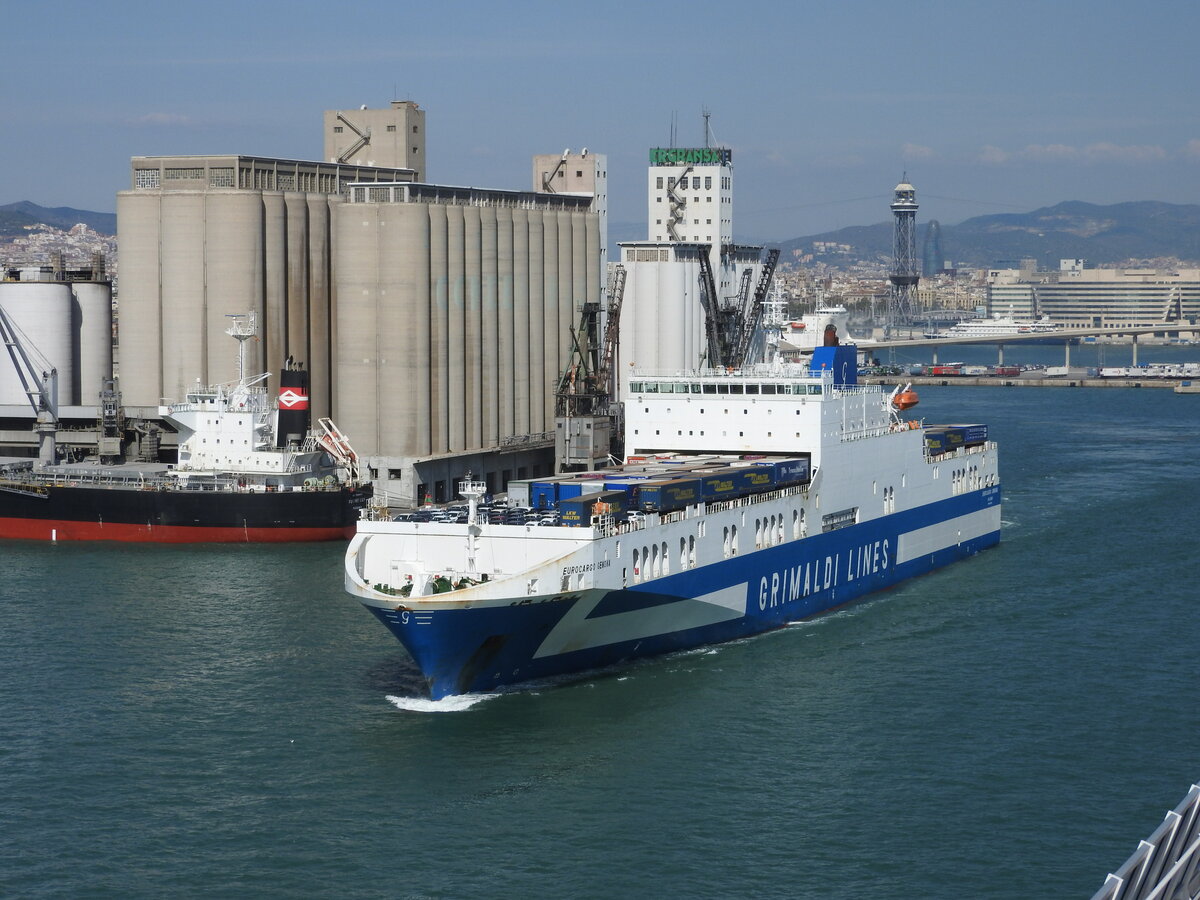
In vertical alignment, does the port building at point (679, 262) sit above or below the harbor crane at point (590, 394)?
above

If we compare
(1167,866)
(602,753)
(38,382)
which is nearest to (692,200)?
(38,382)

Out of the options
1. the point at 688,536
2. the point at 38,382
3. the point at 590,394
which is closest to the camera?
the point at 688,536

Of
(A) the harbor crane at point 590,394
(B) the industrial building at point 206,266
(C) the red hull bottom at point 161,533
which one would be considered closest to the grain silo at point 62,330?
(B) the industrial building at point 206,266

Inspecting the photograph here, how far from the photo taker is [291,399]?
5362 centimetres

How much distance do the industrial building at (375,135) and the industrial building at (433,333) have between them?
1181 centimetres

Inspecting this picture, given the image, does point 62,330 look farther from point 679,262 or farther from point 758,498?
point 758,498

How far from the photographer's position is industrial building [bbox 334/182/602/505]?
5488 cm

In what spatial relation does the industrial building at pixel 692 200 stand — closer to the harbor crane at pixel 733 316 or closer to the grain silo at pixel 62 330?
the harbor crane at pixel 733 316

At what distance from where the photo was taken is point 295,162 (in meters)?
59.4

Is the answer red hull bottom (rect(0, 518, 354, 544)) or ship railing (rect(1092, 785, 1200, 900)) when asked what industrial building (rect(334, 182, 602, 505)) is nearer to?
red hull bottom (rect(0, 518, 354, 544))

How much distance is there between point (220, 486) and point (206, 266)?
381 inches

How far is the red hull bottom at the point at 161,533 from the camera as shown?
1980 inches

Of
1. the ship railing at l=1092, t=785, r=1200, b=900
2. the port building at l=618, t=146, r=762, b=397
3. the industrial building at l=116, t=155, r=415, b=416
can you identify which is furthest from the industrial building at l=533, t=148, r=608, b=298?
the ship railing at l=1092, t=785, r=1200, b=900

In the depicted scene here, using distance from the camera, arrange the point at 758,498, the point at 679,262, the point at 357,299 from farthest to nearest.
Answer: the point at 679,262, the point at 357,299, the point at 758,498
